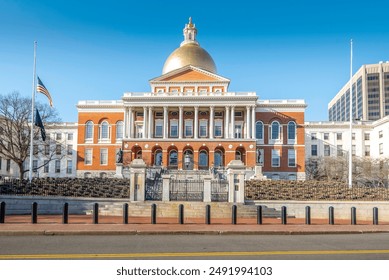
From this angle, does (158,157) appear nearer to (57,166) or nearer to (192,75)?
(192,75)

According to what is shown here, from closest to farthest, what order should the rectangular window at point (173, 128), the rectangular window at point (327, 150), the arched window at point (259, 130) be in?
the rectangular window at point (173, 128)
the arched window at point (259, 130)
the rectangular window at point (327, 150)

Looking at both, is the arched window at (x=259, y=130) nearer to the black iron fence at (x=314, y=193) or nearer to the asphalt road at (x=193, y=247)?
the black iron fence at (x=314, y=193)

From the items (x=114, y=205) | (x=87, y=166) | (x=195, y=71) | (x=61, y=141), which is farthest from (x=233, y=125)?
(x=114, y=205)

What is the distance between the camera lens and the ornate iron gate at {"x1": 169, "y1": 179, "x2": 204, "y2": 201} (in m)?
26.1

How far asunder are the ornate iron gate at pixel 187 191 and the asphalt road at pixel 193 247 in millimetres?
11829

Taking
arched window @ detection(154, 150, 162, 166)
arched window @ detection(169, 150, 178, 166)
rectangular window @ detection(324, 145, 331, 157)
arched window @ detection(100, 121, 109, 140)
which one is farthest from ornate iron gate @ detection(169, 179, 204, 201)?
rectangular window @ detection(324, 145, 331, 157)

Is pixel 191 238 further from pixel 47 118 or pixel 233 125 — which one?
pixel 233 125

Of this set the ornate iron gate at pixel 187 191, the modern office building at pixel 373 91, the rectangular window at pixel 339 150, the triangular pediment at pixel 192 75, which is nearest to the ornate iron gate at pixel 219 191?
the ornate iron gate at pixel 187 191

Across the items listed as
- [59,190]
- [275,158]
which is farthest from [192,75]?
[59,190]

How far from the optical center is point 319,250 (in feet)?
35.6

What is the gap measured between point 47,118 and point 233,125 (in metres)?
28.6

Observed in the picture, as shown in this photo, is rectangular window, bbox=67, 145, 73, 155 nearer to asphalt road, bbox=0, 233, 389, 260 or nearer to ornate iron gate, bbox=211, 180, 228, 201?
ornate iron gate, bbox=211, 180, 228, 201

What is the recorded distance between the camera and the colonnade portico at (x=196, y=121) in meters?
65.2

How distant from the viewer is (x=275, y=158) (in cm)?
6844
